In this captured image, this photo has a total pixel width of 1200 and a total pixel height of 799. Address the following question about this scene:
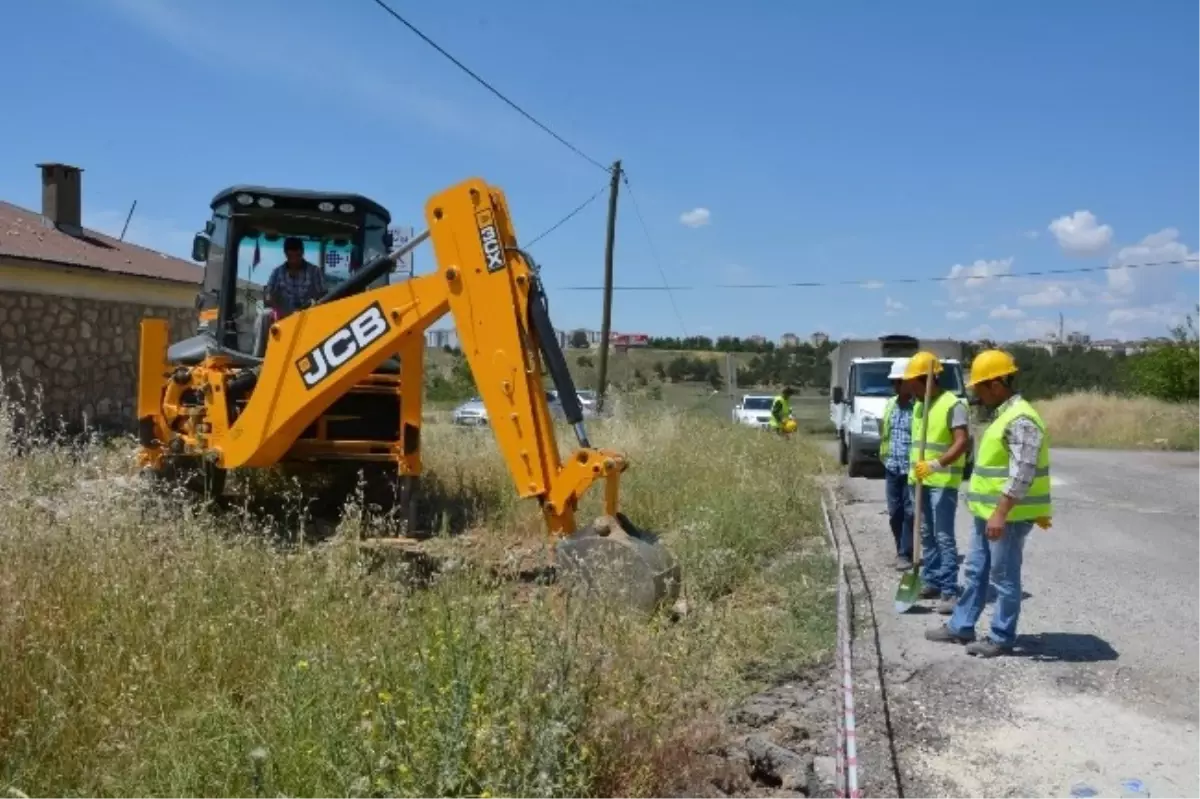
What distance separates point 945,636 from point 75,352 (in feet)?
47.4

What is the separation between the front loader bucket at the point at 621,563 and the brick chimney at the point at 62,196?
1649cm

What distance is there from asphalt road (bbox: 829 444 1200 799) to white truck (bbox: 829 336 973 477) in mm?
7744

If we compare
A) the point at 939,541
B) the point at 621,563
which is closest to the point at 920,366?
the point at 939,541

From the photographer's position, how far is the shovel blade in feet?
26.5

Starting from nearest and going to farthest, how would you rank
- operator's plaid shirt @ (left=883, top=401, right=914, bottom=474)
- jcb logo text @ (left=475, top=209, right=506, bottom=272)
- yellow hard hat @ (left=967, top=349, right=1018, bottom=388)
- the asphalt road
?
the asphalt road
yellow hard hat @ (left=967, top=349, right=1018, bottom=388)
jcb logo text @ (left=475, top=209, right=506, bottom=272)
operator's plaid shirt @ (left=883, top=401, right=914, bottom=474)

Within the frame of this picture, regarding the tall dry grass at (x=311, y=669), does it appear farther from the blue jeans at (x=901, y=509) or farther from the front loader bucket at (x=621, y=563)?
the blue jeans at (x=901, y=509)

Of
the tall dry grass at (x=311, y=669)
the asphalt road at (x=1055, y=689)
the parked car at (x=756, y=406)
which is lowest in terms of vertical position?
the asphalt road at (x=1055, y=689)

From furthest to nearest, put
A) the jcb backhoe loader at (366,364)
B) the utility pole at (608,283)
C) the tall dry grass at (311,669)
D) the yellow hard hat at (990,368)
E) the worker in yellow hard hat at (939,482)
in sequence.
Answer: the utility pole at (608,283)
the worker in yellow hard hat at (939,482)
the jcb backhoe loader at (366,364)
the yellow hard hat at (990,368)
the tall dry grass at (311,669)

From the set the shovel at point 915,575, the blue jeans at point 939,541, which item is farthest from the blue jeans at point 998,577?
the blue jeans at point 939,541

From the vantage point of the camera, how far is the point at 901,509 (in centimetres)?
988

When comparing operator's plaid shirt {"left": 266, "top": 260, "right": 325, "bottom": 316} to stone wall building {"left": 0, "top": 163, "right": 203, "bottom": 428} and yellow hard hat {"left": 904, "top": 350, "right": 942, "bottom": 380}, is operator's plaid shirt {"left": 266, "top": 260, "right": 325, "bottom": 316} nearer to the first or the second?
yellow hard hat {"left": 904, "top": 350, "right": 942, "bottom": 380}

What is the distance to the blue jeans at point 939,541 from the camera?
27.6ft

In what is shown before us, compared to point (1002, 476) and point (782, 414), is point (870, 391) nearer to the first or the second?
point (782, 414)

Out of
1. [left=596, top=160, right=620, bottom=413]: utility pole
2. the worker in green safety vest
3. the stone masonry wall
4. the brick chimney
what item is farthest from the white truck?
the brick chimney
